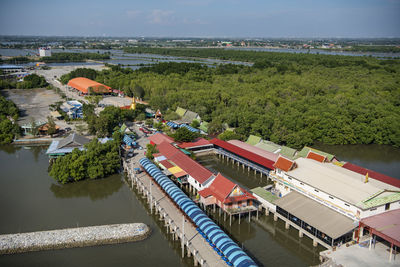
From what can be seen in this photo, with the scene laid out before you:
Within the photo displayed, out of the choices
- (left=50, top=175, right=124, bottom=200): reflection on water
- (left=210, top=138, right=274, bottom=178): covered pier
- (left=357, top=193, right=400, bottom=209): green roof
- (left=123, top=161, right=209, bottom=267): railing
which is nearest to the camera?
(left=123, top=161, right=209, bottom=267): railing

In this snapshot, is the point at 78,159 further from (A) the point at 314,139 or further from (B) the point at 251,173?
(A) the point at 314,139

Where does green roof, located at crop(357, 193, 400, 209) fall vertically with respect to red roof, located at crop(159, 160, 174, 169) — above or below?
above

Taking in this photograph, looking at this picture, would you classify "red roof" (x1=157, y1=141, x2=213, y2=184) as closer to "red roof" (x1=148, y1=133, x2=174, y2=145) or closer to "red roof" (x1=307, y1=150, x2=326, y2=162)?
"red roof" (x1=148, y1=133, x2=174, y2=145)

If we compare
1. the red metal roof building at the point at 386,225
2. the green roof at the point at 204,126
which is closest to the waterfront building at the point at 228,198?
the red metal roof building at the point at 386,225

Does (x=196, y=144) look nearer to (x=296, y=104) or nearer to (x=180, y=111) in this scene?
(x=180, y=111)

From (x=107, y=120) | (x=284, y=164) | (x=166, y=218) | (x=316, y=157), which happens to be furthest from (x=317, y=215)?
(x=107, y=120)

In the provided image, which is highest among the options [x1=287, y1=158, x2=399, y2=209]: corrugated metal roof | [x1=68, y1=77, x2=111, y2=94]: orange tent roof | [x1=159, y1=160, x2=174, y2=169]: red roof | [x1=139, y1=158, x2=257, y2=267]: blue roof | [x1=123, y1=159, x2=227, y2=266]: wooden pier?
[x1=68, y1=77, x2=111, y2=94]: orange tent roof

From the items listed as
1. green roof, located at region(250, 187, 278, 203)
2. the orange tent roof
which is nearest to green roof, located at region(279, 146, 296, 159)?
green roof, located at region(250, 187, 278, 203)

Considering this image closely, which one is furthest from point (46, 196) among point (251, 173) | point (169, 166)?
point (251, 173)
